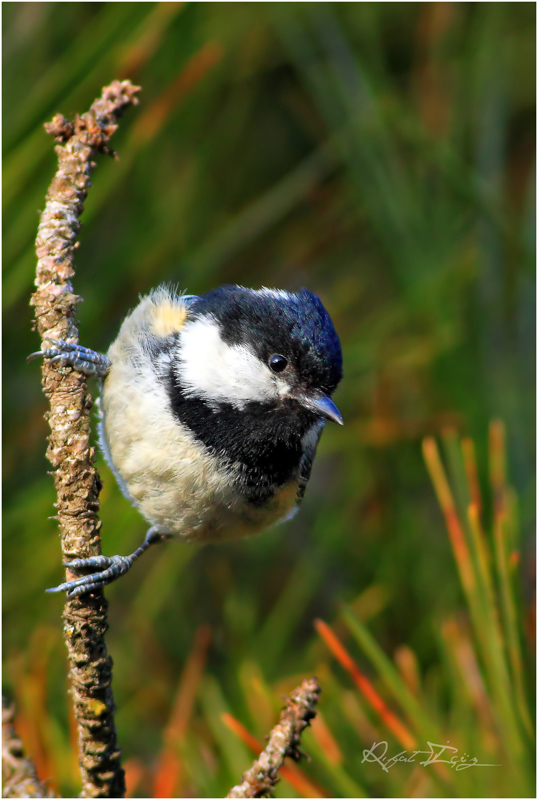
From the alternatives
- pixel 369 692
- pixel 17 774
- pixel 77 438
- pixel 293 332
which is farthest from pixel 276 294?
pixel 17 774

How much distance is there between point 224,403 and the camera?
945mm

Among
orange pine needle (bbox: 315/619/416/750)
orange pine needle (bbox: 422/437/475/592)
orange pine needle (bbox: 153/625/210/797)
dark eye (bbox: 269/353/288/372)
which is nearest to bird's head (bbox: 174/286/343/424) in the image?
dark eye (bbox: 269/353/288/372)

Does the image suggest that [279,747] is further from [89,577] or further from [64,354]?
[64,354]

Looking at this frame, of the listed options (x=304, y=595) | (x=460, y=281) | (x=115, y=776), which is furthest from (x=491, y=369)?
(x=115, y=776)

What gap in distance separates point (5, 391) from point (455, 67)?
106 centimetres

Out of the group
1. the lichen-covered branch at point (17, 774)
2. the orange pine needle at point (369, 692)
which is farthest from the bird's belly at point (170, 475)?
the lichen-covered branch at point (17, 774)

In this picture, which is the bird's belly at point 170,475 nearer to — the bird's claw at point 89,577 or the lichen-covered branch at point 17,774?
the bird's claw at point 89,577

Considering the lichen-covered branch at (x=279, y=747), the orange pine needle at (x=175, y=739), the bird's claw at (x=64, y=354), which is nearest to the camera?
the lichen-covered branch at (x=279, y=747)

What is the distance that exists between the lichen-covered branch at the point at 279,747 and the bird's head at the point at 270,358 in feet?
1.18

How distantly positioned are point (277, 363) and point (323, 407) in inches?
3.0

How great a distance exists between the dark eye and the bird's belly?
0.42 ft

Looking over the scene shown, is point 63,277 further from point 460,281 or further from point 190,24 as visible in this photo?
point 460,281

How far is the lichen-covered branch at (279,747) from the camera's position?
63 centimetres

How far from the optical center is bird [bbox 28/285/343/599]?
940 millimetres
